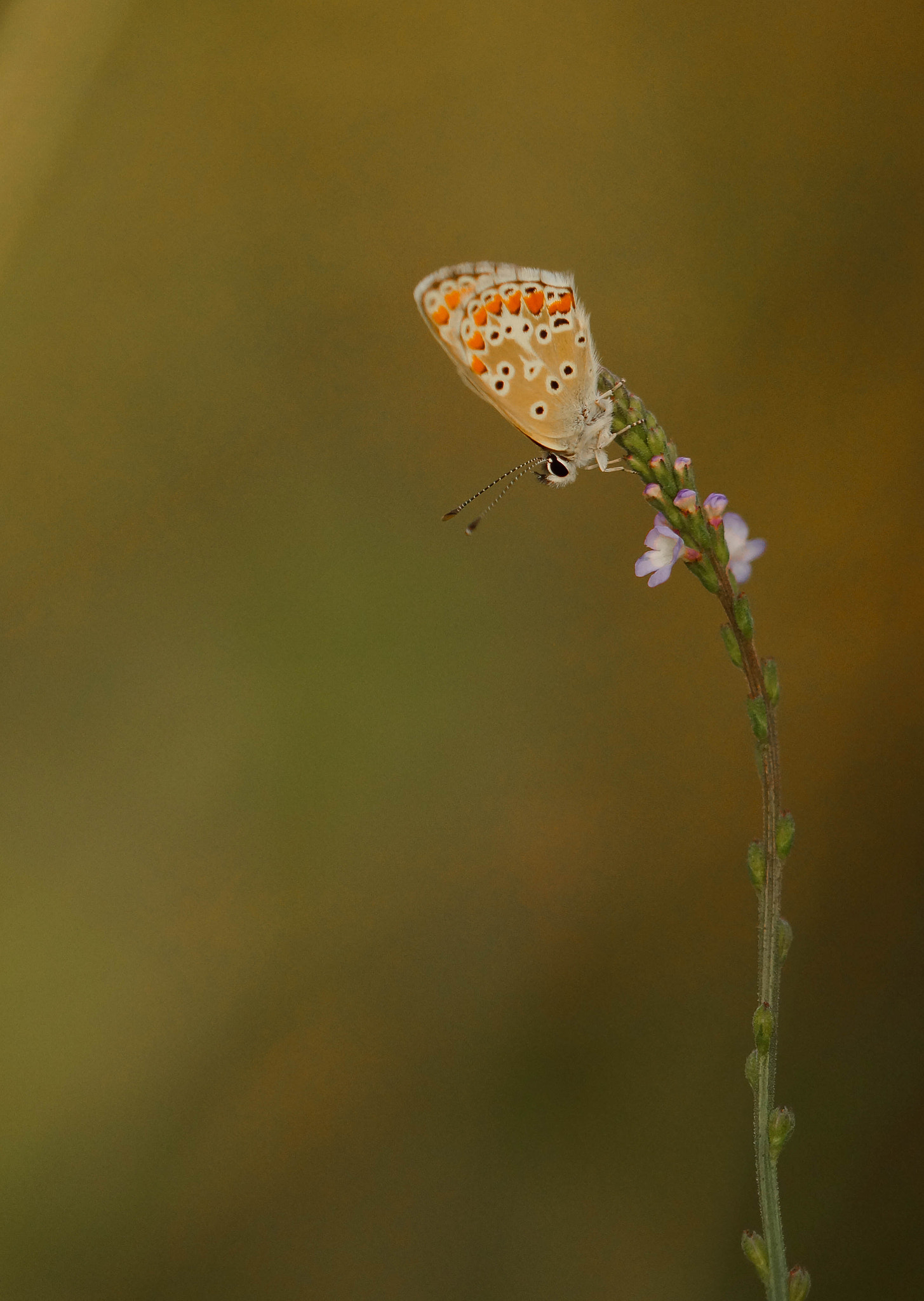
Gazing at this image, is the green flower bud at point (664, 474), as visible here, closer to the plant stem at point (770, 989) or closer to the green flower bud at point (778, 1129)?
the plant stem at point (770, 989)

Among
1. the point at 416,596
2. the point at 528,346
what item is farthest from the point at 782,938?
the point at 416,596

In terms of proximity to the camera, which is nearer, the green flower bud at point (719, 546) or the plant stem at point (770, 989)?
the plant stem at point (770, 989)

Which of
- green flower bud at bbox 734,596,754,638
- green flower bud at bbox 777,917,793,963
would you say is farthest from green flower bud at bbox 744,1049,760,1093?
green flower bud at bbox 734,596,754,638

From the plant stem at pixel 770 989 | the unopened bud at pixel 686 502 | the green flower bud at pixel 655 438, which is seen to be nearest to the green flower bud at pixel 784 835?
the plant stem at pixel 770 989

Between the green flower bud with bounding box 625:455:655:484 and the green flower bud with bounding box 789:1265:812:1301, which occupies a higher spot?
the green flower bud with bounding box 625:455:655:484

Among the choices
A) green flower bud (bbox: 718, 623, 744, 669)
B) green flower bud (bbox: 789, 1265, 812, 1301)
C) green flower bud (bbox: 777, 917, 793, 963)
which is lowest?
green flower bud (bbox: 789, 1265, 812, 1301)

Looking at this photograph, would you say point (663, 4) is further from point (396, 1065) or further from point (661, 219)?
point (396, 1065)

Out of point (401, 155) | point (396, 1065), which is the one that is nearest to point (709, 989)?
point (396, 1065)

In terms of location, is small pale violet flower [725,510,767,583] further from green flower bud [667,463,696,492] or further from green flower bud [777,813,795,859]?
green flower bud [777,813,795,859]

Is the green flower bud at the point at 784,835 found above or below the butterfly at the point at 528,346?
below
